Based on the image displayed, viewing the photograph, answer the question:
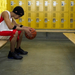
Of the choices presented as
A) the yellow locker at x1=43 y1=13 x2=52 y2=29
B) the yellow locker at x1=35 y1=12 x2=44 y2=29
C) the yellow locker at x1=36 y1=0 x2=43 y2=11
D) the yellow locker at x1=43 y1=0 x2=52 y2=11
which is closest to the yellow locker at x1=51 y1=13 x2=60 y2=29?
the yellow locker at x1=43 y1=13 x2=52 y2=29

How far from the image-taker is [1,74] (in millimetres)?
1930

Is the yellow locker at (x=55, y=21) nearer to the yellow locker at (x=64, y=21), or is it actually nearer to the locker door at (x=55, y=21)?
the locker door at (x=55, y=21)

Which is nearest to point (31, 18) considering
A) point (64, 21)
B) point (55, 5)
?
point (55, 5)

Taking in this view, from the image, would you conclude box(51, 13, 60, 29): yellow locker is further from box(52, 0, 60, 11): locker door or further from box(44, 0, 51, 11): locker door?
box(44, 0, 51, 11): locker door

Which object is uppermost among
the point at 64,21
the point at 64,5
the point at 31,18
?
the point at 64,5

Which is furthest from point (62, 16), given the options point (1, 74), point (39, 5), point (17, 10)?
point (1, 74)

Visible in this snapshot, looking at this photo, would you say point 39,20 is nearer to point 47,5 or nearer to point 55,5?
point 47,5

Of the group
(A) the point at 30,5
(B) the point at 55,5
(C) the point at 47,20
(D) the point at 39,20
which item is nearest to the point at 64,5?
(B) the point at 55,5

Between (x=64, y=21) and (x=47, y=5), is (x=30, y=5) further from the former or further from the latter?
(x=64, y=21)

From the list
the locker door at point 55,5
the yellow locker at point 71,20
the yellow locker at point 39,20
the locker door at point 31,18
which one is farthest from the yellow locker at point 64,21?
the locker door at point 31,18

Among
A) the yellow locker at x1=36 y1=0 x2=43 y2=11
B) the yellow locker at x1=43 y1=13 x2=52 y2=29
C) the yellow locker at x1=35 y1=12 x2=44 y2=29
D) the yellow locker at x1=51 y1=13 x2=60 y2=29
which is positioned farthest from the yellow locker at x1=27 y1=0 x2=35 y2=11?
the yellow locker at x1=51 y1=13 x2=60 y2=29

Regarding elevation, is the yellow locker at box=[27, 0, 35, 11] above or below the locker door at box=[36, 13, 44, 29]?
above

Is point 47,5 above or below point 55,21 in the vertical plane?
above

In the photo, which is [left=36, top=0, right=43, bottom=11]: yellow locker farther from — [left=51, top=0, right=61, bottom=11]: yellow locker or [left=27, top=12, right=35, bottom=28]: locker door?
[left=51, top=0, right=61, bottom=11]: yellow locker
